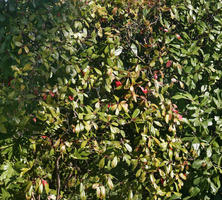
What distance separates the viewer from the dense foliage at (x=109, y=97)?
2.29 meters

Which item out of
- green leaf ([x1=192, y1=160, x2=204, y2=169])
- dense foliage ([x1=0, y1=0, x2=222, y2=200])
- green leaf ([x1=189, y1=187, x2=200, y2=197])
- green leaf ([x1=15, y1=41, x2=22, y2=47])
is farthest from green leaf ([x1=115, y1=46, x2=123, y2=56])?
green leaf ([x1=189, y1=187, x2=200, y2=197])

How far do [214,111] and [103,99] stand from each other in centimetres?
108

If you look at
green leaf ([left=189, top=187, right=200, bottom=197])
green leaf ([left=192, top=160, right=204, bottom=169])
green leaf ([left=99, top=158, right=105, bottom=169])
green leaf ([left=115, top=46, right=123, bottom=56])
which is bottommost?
green leaf ([left=189, top=187, right=200, bottom=197])

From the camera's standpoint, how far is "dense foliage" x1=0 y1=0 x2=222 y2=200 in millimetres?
2291

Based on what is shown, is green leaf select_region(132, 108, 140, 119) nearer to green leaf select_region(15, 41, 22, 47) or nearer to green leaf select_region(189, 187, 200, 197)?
green leaf select_region(189, 187, 200, 197)

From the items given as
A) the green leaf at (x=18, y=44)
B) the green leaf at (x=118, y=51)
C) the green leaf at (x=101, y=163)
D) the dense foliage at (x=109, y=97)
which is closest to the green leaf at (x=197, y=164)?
the dense foliage at (x=109, y=97)

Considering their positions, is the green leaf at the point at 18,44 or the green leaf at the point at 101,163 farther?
the green leaf at the point at 101,163

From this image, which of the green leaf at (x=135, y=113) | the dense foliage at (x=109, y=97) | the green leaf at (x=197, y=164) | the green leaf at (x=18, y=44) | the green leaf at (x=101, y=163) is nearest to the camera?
the green leaf at (x=18, y=44)

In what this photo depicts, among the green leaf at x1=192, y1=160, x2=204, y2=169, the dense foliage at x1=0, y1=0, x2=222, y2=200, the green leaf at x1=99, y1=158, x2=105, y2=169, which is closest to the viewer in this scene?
the dense foliage at x1=0, y1=0, x2=222, y2=200

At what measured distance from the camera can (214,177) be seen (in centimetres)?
287

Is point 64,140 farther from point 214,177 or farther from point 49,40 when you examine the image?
point 214,177

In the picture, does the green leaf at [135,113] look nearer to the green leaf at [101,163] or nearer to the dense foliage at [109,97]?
the dense foliage at [109,97]

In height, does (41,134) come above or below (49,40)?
below

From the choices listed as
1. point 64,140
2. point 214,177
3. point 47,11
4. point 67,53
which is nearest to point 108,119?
point 64,140
